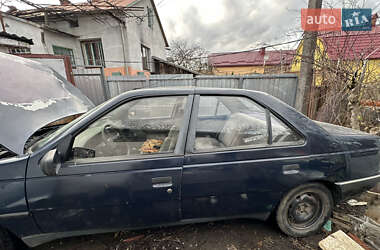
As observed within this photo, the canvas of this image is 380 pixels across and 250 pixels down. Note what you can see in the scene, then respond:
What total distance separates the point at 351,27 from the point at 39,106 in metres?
6.24

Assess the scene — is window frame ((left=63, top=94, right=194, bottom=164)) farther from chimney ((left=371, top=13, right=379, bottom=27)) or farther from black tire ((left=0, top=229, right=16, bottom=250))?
chimney ((left=371, top=13, right=379, bottom=27))

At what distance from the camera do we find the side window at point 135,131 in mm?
1479

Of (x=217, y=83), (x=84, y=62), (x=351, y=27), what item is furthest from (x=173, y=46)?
(x=351, y=27)

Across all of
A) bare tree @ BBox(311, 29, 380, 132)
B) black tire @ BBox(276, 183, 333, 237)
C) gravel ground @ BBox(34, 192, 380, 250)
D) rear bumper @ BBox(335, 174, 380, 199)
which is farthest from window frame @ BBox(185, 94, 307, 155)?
bare tree @ BBox(311, 29, 380, 132)

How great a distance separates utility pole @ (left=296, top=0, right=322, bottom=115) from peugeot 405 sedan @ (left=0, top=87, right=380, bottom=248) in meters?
3.43

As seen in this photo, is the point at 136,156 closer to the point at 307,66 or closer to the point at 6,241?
the point at 6,241

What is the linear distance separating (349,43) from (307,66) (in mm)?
920

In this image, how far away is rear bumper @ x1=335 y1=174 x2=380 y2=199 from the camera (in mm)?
1657

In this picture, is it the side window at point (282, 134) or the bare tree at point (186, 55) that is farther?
the bare tree at point (186, 55)

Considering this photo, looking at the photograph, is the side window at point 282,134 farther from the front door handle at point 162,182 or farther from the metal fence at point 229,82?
the metal fence at point 229,82

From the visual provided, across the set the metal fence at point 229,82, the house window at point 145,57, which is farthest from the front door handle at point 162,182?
the house window at point 145,57

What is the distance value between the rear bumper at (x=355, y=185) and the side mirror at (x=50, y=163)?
8.83ft

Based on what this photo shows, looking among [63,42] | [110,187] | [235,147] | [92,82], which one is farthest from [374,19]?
[63,42]

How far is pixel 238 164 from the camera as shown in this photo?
144cm
